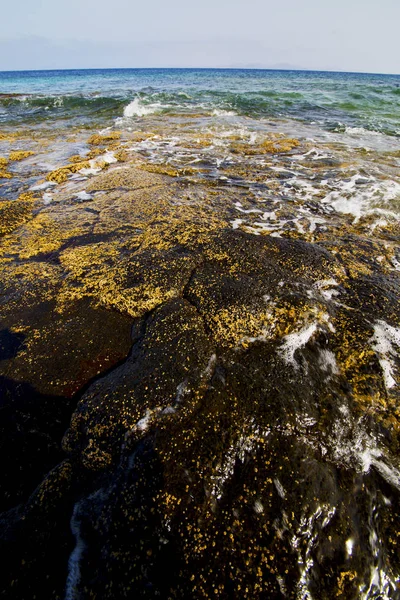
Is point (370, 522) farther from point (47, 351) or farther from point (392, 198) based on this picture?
point (392, 198)

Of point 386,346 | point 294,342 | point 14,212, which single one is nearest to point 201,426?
point 294,342

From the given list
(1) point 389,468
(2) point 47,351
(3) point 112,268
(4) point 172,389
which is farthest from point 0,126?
(1) point 389,468

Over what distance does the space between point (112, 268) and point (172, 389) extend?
2.01 metres

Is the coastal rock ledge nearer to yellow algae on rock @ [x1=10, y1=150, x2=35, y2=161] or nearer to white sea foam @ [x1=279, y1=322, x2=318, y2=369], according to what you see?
white sea foam @ [x1=279, y1=322, x2=318, y2=369]

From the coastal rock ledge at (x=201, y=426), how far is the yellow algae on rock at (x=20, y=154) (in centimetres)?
629

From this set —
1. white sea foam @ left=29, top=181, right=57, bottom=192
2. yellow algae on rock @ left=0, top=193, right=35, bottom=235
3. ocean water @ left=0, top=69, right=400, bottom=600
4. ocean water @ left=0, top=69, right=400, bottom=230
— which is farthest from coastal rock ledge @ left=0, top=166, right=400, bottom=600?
white sea foam @ left=29, top=181, right=57, bottom=192

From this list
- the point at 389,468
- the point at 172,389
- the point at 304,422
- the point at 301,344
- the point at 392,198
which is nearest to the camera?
the point at 389,468

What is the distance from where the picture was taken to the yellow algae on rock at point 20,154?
8.36 metres

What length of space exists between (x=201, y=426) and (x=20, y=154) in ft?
31.9

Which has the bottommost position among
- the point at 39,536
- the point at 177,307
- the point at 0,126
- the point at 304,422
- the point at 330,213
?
the point at 39,536

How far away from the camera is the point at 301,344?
8.83ft

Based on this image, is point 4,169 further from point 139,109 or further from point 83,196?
point 139,109

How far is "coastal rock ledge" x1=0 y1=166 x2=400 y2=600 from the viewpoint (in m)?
1.58

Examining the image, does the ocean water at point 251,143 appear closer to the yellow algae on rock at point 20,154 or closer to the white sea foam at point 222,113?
the white sea foam at point 222,113
